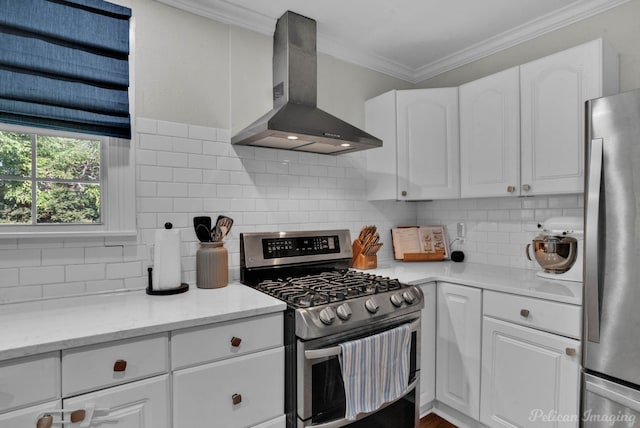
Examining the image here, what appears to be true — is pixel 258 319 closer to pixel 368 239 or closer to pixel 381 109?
pixel 368 239

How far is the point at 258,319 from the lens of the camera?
5.07 feet

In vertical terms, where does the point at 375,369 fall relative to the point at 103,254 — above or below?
below

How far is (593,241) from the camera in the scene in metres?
1.53

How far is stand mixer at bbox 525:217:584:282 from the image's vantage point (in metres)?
2.08

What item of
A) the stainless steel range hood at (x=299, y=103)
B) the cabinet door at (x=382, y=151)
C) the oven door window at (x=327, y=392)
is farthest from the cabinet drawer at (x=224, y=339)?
the cabinet door at (x=382, y=151)

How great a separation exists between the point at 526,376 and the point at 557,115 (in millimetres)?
1448

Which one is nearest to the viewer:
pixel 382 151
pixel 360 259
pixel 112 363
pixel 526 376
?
pixel 112 363

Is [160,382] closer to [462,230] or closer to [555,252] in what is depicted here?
[555,252]

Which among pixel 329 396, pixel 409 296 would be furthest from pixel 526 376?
pixel 329 396

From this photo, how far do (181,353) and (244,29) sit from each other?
1.90 meters

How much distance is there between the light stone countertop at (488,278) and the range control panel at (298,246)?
34 centimetres

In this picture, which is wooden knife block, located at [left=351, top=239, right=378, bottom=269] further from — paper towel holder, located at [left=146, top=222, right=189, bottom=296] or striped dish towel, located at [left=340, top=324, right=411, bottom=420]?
paper towel holder, located at [left=146, top=222, right=189, bottom=296]

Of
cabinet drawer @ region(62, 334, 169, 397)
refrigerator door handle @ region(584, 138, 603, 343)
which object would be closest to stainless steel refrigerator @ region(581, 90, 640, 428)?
refrigerator door handle @ region(584, 138, 603, 343)

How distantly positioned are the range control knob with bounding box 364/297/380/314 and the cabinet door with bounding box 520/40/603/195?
1.23m
